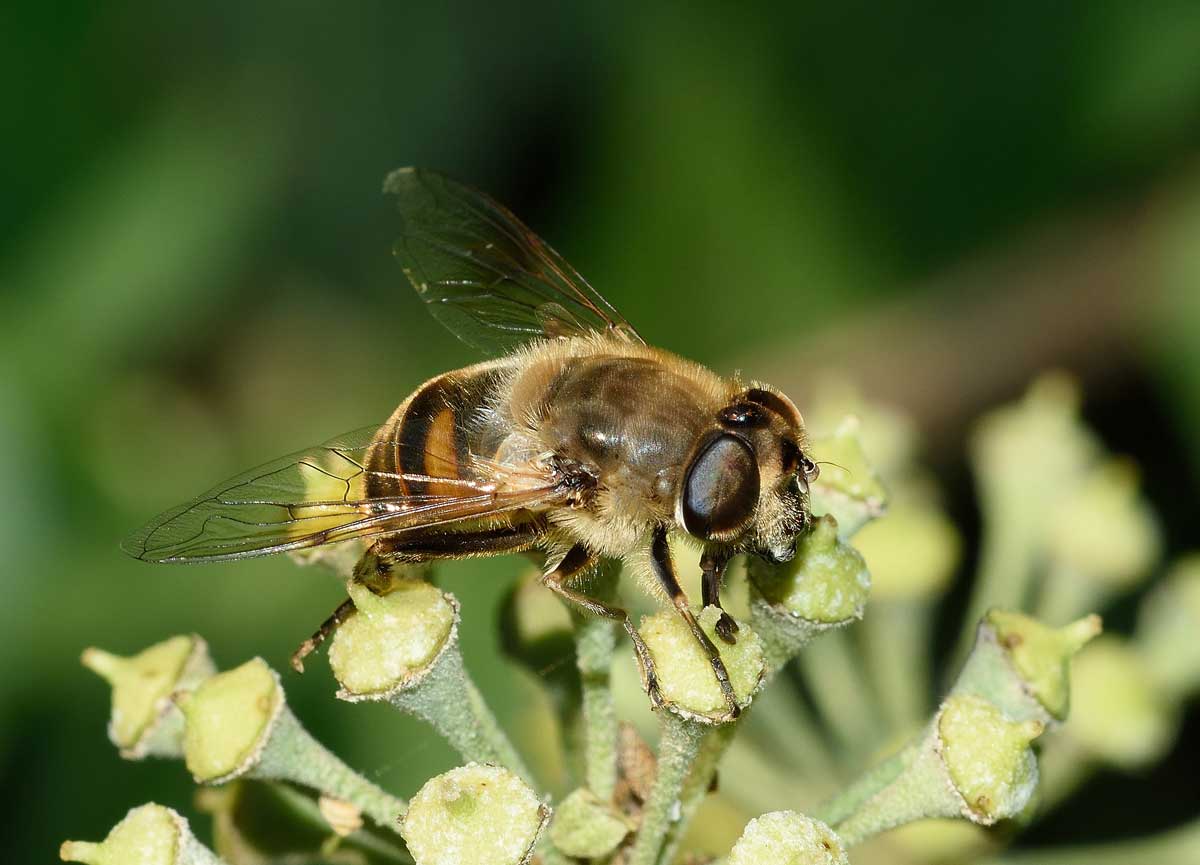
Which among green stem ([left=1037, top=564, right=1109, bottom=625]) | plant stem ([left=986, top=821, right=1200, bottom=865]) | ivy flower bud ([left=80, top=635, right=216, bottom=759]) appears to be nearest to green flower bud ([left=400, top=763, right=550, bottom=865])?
ivy flower bud ([left=80, top=635, right=216, bottom=759])

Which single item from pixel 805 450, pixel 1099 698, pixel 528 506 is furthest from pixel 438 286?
pixel 1099 698

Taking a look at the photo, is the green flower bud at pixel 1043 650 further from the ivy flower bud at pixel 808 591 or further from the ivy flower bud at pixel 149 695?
the ivy flower bud at pixel 149 695

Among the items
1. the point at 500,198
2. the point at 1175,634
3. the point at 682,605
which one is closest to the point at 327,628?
the point at 682,605

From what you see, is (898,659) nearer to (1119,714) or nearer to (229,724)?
(1119,714)

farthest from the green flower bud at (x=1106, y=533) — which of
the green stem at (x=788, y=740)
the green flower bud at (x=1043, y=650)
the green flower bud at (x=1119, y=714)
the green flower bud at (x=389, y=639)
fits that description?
the green flower bud at (x=389, y=639)

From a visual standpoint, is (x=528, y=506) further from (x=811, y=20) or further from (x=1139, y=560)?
(x=811, y=20)

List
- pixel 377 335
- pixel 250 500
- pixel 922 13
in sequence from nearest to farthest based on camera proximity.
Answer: pixel 250 500 → pixel 922 13 → pixel 377 335
